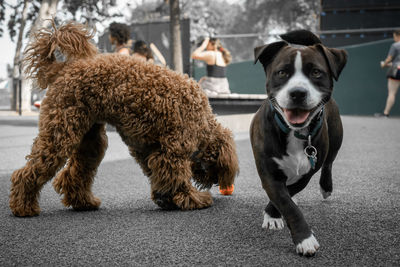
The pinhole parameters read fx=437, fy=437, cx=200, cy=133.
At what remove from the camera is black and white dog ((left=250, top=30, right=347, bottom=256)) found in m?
2.35

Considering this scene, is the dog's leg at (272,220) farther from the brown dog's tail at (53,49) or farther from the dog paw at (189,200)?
the brown dog's tail at (53,49)

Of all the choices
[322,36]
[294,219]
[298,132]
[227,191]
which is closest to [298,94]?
[298,132]

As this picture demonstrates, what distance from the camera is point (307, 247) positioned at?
2281 millimetres

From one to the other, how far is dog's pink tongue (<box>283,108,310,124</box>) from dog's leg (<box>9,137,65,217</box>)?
1.64m

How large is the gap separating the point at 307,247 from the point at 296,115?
709 mm

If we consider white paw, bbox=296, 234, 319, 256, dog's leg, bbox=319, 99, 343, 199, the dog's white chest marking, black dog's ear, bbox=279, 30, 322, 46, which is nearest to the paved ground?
white paw, bbox=296, 234, 319, 256

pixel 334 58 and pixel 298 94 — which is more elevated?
pixel 334 58

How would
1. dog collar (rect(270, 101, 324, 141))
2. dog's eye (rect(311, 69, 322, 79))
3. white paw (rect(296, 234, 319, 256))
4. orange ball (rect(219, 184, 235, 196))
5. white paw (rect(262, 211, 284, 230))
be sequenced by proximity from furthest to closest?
orange ball (rect(219, 184, 235, 196)), white paw (rect(262, 211, 284, 230)), dog collar (rect(270, 101, 324, 141)), dog's eye (rect(311, 69, 322, 79)), white paw (rect(296, 234, 319, 256))

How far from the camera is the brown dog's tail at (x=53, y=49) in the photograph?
10.8ft

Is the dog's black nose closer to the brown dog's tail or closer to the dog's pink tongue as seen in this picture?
the dog's pink tongue

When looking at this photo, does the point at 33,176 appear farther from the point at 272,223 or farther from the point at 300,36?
the point at 300,36

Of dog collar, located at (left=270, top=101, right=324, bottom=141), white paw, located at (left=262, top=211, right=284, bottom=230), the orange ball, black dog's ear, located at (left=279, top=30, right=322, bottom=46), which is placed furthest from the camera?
the orange ball

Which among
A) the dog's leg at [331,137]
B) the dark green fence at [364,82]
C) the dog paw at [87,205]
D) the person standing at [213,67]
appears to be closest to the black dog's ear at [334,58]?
the dog's leg at [331,137]

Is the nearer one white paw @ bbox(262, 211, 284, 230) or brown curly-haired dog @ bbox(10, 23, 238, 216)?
white paw @ bbox(262, 211, 284, 230)
